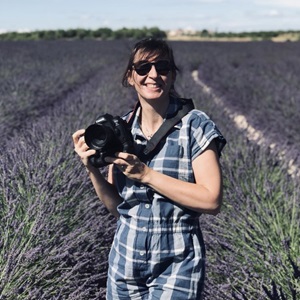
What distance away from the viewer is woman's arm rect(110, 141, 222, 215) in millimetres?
1499

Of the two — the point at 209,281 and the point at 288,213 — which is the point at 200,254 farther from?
the point at 288,213

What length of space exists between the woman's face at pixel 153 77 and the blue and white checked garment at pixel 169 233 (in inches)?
2.5

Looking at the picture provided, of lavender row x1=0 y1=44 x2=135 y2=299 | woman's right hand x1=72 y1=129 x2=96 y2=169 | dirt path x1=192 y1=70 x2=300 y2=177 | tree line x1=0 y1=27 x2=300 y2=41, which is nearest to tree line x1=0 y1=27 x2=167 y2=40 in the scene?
tree line x1=0 y1=27 x2=300 y2=41

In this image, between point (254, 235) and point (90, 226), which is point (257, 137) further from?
point (90, 226)

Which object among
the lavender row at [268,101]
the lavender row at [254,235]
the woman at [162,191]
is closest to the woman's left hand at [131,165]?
the woman at [162,191]

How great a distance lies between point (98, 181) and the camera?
170cm

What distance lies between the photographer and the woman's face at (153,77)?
5.25ft

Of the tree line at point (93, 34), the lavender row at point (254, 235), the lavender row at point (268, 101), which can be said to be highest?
the lavender row at point (254, 235)

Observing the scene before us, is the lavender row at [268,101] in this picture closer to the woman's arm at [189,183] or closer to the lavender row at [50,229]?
the lavender row at [50,229]

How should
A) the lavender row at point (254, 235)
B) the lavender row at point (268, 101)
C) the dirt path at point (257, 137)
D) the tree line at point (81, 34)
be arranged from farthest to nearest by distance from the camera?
the tree line at point (81, 34), the lavender row at point (268, 101), the dirt path at point (257, 137), the lavender row at point (254, 235)

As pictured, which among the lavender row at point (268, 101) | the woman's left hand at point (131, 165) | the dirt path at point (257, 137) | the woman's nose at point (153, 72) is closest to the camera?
the woman's left hand at point (131, 165)

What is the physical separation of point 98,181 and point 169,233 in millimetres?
290

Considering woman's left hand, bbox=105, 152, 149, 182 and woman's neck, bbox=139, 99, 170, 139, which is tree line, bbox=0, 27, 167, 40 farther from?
woman's left hand, bbox=105, 152, 149, 182

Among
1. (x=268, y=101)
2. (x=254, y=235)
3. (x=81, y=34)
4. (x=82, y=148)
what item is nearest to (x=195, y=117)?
(x=82, y=148)
